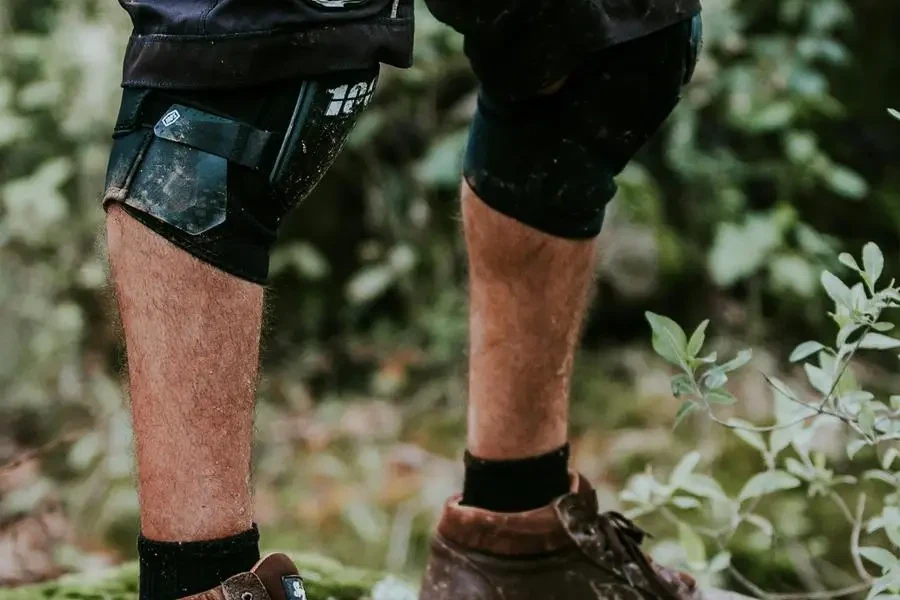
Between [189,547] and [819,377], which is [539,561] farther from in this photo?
[189,547]

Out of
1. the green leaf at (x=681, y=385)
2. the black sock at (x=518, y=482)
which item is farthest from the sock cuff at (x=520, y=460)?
the green leaf at (x=681, y=385)

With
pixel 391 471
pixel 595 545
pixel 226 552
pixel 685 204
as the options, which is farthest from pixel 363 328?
pixel 226 552

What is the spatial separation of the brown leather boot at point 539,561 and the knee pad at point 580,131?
362mm

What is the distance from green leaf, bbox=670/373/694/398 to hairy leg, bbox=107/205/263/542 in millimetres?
445

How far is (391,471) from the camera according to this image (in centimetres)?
264

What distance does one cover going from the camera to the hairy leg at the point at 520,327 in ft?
4.43

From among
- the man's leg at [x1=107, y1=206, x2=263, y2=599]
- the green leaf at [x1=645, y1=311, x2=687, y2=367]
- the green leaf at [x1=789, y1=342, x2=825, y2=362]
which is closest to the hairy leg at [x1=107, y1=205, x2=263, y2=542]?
the man's leg at [x1=107, y1=206, x2=263, y2=599]

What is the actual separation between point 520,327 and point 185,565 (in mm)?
575

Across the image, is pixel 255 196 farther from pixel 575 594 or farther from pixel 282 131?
pixel 575 594

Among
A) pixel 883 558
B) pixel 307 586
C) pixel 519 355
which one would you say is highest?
pixel 519 355

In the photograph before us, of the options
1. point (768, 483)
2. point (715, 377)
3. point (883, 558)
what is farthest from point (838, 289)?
point (768, 483)

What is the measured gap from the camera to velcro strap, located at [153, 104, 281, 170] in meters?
0.91

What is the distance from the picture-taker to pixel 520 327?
4.49ft

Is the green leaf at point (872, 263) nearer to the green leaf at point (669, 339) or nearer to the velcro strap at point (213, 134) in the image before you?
the green leaf at point (669, 339)
